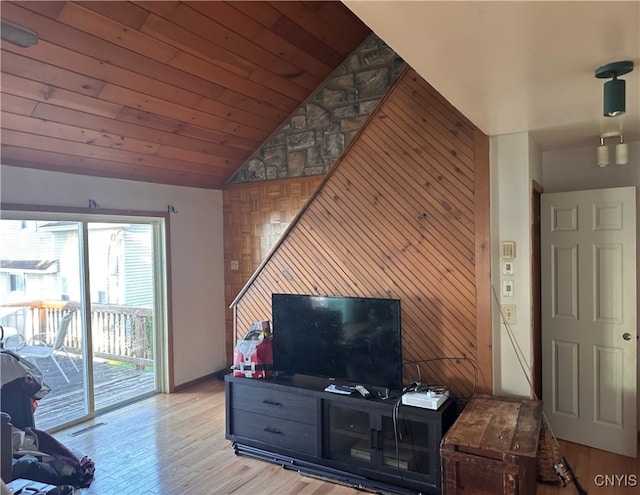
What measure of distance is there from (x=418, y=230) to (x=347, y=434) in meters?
1.52

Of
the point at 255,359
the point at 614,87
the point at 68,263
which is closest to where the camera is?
the point at 614,87

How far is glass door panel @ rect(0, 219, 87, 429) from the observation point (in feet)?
12.2

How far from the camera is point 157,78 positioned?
3.50 metres

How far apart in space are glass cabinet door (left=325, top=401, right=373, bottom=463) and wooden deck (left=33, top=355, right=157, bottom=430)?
2516 mm

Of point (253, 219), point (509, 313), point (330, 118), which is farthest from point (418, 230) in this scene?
point (253, 219)

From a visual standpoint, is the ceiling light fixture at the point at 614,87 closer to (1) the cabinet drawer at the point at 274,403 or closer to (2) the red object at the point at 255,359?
(1) the cabinet drawer at the point at 274,403

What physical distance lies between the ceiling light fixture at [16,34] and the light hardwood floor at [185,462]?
2.77 meters

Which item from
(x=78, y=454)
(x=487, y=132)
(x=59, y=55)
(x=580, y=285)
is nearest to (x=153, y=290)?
(x=78, y=454)

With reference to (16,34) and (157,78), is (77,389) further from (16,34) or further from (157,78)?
(16,34)

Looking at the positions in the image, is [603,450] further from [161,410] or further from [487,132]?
[161,410]

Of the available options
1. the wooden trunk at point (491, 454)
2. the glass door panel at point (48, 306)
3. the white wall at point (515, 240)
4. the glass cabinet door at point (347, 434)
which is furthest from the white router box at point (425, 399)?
the glass door panel at point (48, 306)

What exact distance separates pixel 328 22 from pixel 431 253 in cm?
237

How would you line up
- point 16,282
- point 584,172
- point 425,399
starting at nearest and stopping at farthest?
1. point 425,399
2. point 584,172
3. point 16,282

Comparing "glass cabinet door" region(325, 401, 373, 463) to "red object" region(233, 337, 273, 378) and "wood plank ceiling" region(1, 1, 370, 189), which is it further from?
"wood plank ceiling" region(1, 1, 370, 189)
